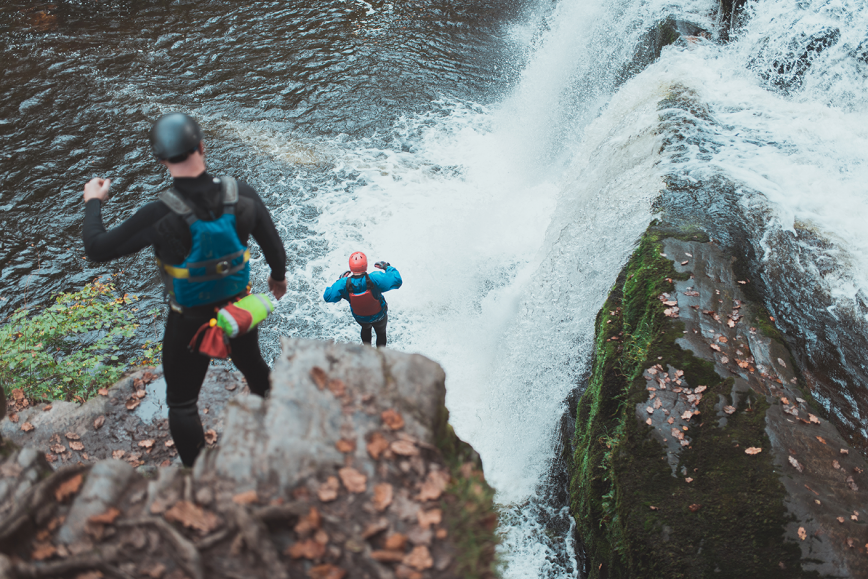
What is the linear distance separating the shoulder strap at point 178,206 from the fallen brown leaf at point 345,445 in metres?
1.29

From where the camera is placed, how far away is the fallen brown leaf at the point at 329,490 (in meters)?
2.27

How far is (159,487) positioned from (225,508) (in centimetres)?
37

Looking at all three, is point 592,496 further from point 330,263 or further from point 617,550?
point 330,263

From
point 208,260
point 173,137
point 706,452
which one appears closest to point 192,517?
point 208,260

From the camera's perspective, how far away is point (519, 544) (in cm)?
494

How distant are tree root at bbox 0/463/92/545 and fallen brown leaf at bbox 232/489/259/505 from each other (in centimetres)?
82

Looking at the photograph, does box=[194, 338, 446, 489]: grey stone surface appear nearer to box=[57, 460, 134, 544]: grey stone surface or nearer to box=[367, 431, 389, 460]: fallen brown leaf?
box=[367, 431, 389, 460]: fallen brown leaf

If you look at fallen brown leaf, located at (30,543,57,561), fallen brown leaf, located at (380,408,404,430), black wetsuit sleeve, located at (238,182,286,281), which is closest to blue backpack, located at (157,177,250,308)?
black wetsuit sleeve, located at (238,182,286,281)

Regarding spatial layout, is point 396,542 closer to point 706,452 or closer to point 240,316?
point 240,316

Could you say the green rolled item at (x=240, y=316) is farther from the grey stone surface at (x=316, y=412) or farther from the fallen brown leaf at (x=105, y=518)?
the fallen brown leaf at (x=105, y=518)

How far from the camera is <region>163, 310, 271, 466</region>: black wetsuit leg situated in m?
2.79

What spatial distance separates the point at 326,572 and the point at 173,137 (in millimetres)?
2052

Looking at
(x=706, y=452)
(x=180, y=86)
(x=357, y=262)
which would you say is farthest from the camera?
(x=180, y=86)

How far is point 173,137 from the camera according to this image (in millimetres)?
2457
